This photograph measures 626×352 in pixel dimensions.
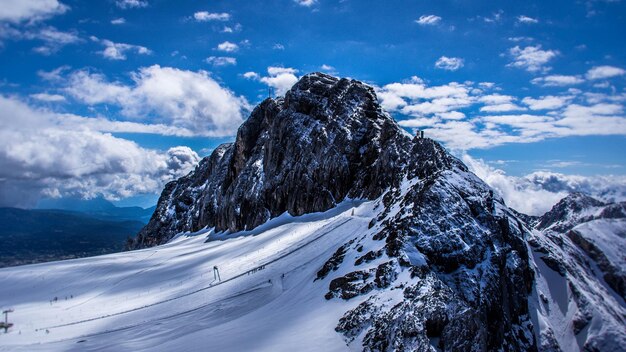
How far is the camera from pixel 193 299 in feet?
132

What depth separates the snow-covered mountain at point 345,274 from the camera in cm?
2433

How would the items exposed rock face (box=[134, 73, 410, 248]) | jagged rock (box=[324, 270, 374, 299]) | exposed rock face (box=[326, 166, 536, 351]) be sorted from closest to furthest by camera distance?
1. exposed rock face (box=[326, 166, 536, 351])
2. jagged rock (box=[324, 270, 374, 299])
3. exposed rock face (box=[134, 73, 410, 248])

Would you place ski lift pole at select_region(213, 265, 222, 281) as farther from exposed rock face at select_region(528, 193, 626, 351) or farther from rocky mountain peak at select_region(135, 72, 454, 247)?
exposed rock face at select_region(528, 193, 626, 351)

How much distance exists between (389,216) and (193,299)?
22359mm

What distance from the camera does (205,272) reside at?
52.4m

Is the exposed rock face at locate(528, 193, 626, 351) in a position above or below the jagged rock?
below

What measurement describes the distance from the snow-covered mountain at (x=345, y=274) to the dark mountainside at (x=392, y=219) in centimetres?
18

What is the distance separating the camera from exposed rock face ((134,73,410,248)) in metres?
70.1

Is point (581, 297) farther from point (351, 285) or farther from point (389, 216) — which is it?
point (351, 285)

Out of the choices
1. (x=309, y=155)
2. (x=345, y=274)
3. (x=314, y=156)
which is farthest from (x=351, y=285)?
(x=309, y=155)

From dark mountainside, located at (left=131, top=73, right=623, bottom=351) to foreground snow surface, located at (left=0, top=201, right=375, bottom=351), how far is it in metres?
3.17

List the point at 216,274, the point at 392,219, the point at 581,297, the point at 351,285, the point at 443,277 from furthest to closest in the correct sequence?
1. the point at 581,297
2. the point at 216,274
3. the point at 392,219
4. the point at 443,277
5. the point at 351,285

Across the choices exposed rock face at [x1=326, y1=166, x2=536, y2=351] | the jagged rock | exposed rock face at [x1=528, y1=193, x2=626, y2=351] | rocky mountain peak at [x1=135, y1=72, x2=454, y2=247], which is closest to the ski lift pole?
exposed rock face at [x1=326, y1=166, x2=536, y2=351]

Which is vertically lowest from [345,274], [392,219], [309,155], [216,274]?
[216,274]
